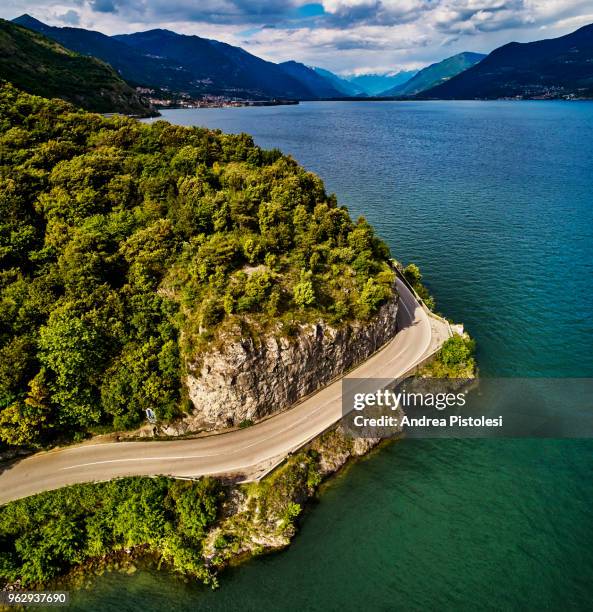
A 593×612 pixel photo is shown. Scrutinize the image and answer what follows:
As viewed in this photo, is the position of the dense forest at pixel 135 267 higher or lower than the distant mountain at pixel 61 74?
lower

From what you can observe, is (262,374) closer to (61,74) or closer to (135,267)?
(135,267)

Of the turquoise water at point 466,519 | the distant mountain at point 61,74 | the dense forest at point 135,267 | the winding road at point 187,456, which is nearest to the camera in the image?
the turquoise water at point 466,519

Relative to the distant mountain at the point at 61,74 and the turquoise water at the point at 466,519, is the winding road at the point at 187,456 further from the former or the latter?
the distant mountain at the point at 61,74

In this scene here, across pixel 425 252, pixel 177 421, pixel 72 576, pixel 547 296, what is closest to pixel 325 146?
pixel 425 252

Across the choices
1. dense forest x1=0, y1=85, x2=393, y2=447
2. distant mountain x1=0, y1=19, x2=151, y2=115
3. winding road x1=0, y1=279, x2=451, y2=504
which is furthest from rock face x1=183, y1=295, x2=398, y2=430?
distant mountain x1=0, y1=19, x2=151, y2=115

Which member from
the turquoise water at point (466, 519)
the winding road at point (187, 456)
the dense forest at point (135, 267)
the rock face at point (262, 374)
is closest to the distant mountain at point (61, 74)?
the dense forest at point (135, 267)

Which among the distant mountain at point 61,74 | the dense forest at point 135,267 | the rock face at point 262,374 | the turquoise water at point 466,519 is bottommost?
the turquoise water at point 466,519

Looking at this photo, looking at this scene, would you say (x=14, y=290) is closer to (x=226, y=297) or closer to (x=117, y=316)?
(x=117, y=316)

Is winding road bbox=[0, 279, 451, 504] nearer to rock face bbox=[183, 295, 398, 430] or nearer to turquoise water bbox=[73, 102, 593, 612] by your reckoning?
rock face bbox=[183, 295, 398, 430]
